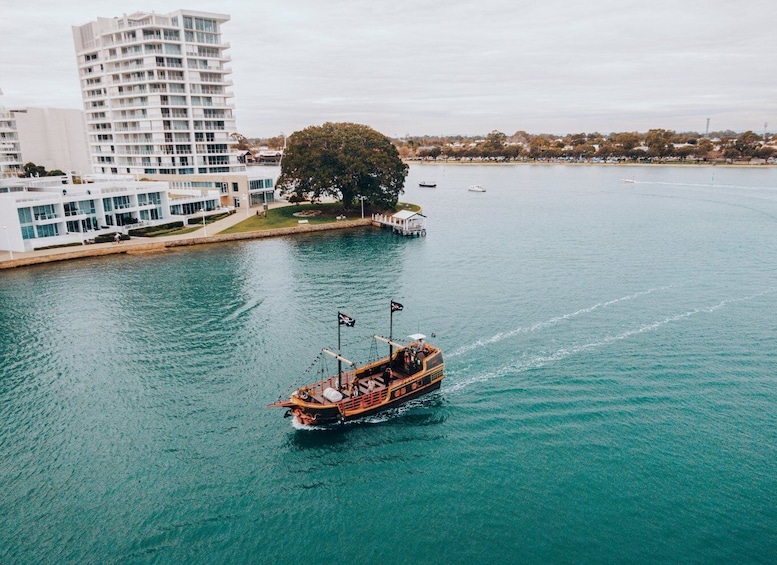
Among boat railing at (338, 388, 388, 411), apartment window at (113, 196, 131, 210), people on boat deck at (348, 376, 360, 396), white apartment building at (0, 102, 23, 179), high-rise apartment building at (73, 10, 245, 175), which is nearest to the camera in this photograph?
boat railing at (338, 388, 388, 411)

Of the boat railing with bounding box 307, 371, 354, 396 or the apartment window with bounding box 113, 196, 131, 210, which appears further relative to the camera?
the apartment window with bounding box 113, 196, 131, 210

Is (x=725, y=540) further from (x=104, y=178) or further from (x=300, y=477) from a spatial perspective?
(x=104, y=178)

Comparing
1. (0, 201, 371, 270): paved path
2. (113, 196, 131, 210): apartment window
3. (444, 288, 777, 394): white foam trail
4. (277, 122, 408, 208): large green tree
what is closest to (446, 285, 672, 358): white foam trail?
(444, 288, 777, 394): white foam trail

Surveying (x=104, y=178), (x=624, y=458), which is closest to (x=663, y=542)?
(x=624, y=458)

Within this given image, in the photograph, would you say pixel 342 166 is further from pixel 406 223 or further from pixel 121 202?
pixel 121 202

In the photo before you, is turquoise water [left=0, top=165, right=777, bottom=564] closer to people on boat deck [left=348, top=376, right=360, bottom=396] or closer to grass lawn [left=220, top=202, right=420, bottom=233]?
people on boat deck [left=348, top=376, right=360, bottom=396]

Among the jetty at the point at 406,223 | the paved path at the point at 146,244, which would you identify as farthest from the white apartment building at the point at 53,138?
the jetty at the point at 406,223

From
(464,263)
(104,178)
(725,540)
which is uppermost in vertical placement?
(104,178)
